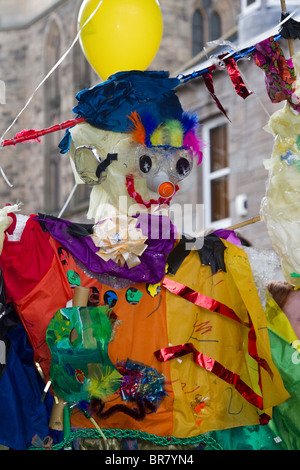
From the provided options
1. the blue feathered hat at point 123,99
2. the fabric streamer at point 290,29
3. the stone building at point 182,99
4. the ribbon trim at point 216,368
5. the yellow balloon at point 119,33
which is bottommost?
the ribbon trim at point 216,368

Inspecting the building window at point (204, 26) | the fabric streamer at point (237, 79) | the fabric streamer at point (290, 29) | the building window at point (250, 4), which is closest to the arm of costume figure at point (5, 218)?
the fabric streamer at point (237, 79)

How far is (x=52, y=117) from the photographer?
29.0 feet

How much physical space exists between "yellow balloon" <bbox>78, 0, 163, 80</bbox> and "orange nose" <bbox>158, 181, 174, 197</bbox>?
0.40 metres

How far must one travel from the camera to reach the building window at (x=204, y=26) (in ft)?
24.2

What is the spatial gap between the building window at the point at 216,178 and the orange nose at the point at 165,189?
3835 mm

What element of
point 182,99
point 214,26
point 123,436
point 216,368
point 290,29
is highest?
point 214,26

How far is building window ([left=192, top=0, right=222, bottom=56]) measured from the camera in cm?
737

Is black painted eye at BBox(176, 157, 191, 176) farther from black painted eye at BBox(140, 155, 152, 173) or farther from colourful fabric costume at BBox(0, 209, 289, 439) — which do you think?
colourful fabric costume at BBox(0, 209, 289, 439)

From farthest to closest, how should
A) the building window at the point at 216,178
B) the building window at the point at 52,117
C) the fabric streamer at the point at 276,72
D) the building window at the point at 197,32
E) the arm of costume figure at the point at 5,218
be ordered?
the building window at the point at 52,117
the building window at the point at 197,32
the building window at the point at 216,178
the fabric streamer at the point at 276,72
the arm of costume figure at the point at 5,218

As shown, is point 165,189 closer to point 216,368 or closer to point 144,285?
point 144,285

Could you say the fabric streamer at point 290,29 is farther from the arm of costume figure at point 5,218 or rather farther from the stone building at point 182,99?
the arm of costume figure at point 5,218

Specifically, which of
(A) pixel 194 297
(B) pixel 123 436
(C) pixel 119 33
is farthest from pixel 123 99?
(B) pixel 123 436

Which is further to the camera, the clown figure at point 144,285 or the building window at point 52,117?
the building window at point 52,117

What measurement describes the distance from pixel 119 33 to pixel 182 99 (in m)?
4.11
